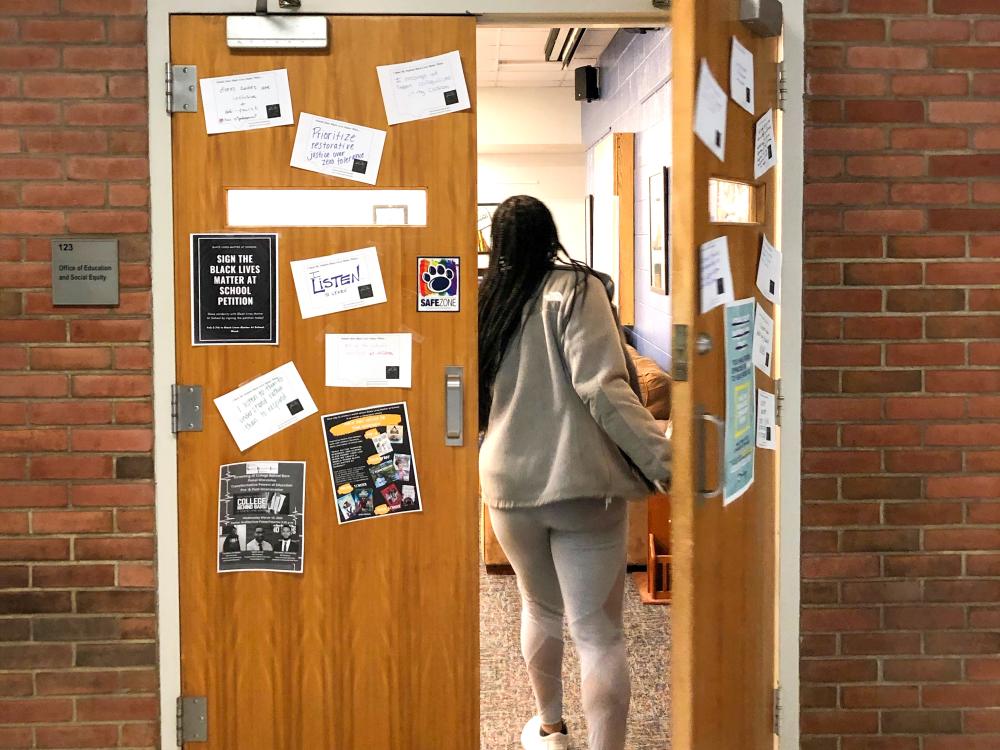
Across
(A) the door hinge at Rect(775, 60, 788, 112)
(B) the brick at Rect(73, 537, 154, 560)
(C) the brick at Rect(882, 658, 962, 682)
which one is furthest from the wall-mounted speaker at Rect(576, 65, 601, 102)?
(B) the brick at Rect(73, 537, 154, 560)

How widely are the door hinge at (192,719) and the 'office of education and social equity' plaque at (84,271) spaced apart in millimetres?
1062

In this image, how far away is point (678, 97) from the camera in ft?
6.81

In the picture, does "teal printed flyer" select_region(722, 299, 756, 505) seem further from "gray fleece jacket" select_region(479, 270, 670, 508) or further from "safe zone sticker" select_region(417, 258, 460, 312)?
"safe zone sticker" select_region(417, 258, 460, 312)

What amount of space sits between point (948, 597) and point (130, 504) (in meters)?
2.16

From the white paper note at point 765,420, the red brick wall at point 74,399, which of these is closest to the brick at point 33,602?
the red brick wall at point 74,399

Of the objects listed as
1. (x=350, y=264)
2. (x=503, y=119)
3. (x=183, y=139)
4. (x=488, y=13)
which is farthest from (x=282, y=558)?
(x=503, y=119)

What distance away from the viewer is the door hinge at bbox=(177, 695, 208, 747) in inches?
111

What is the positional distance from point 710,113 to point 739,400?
64cm

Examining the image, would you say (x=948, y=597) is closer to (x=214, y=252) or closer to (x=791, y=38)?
(x=791, y=38)

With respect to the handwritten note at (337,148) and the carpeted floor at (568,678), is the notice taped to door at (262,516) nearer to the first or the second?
the handwritten note at (337,148)

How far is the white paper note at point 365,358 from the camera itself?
110 inches

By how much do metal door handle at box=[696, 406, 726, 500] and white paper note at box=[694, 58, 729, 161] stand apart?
1.77ft

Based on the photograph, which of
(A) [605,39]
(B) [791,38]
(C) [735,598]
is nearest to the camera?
(C) [735,598]

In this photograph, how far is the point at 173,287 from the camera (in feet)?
9.02
